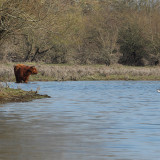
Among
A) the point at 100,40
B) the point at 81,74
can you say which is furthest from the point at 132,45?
the point at 81,74

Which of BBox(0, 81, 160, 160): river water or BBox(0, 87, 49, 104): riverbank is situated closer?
BBox(0, 81, 160, 160): river water

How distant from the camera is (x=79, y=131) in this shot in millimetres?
13242

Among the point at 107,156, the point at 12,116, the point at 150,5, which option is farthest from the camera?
the point at 150,5

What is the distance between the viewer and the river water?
9852 millimetres

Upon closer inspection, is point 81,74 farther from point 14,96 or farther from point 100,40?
point 14,96

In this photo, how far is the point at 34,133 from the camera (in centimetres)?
1272

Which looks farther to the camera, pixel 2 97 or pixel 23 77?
pixel 23 77

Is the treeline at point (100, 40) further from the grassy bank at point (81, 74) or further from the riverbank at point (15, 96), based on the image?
the riverbank at point (15, 96)

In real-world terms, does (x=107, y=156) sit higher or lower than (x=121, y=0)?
lower

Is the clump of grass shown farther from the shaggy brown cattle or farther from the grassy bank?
the grassy bank

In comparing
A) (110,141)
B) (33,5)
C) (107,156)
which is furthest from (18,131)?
(33,5)

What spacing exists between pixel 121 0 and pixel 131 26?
13.2 meters

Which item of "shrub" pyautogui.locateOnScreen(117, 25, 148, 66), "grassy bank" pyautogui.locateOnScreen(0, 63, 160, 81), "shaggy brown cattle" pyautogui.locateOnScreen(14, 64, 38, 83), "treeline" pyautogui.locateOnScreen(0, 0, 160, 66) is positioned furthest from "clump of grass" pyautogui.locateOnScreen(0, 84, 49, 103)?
"shrub" pyautogui.locateOnScreen(117, 25, 148, 66)

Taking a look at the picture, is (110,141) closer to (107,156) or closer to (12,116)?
(107,156)
